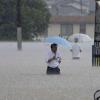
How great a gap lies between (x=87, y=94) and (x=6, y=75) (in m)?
6.35

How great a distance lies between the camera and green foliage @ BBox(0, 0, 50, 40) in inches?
3105

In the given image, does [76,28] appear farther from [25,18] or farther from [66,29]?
[25,18]

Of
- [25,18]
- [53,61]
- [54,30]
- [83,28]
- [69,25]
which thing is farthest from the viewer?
[83,28]

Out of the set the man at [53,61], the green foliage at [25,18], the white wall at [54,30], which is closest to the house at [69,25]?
the white wall at [54,30]

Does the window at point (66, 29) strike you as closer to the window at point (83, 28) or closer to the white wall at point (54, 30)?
the white wall at point (54, 30)

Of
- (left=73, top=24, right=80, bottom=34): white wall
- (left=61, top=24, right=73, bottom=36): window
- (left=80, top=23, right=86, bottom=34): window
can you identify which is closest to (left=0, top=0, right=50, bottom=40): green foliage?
(left=61, top=24, right=73, bottom=36): window

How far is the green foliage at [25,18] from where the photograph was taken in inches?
3105

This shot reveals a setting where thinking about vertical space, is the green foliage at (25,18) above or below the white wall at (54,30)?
above

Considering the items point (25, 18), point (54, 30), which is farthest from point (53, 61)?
point (54, 30)

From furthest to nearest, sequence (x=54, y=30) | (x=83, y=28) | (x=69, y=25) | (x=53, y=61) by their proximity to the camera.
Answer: (x=83, y=28) → (x=69, y=25) → (x=54, y=30) → (x=53, y=61)

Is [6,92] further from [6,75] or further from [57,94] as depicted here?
[6,75]

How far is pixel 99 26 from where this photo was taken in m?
15.8

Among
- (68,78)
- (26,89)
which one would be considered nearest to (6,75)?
→ (68,78)

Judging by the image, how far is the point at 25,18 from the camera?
3103 inches
